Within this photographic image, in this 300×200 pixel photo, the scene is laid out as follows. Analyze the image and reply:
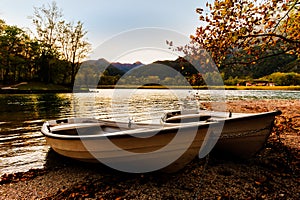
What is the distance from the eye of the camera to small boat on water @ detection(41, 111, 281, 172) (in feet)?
16.2

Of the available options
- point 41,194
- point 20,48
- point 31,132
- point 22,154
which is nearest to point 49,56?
point 20,48

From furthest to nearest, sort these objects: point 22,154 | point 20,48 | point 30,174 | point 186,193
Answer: point 20,48 → point 22,154 → point 30,174 → point 186,193

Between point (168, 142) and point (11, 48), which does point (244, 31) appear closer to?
point (168, 142)

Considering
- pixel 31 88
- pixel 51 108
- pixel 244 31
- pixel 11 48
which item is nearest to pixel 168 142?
pixel 244 31

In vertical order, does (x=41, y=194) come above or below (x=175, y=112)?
below

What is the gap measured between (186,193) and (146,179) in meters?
1.15

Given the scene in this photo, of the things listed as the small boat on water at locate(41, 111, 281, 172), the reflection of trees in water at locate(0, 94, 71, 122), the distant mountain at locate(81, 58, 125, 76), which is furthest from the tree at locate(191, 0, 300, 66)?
the distant mountain at locate(81, 58, 125, 76)

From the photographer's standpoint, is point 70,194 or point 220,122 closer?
point 70,194

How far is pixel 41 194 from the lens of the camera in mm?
4785

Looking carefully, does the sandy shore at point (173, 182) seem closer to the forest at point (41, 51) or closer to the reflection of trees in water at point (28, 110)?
the reflection of trees in water at point (28, 110)

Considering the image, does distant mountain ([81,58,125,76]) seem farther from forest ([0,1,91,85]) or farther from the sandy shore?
the sandy shore

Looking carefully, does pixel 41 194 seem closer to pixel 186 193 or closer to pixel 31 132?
pixel 186 193

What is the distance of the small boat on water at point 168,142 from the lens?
4.95 meters

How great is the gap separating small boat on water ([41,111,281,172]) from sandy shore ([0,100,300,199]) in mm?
393
